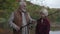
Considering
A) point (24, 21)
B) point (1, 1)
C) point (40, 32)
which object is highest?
point (1, 1)

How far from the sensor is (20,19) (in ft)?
5.50

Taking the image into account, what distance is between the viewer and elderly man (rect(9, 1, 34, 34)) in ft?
5.45

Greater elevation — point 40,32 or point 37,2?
point 37,2

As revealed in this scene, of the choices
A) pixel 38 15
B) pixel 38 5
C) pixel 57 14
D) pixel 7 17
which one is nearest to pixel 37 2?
pixel 38 5

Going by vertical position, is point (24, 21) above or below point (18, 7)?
below

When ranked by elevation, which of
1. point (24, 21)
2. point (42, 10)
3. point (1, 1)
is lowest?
point (24, 21)

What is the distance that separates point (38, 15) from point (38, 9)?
0.22 feet

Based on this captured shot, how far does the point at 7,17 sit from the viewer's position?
1661mm

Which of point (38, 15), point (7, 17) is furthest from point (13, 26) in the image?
point (38, 15)

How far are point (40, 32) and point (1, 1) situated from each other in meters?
0.54

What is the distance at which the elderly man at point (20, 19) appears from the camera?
1662mm

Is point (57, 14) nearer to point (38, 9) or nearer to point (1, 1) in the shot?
point (38, 9)

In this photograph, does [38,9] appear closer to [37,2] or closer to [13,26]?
[37,2]

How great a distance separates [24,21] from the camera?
1.69 metres
